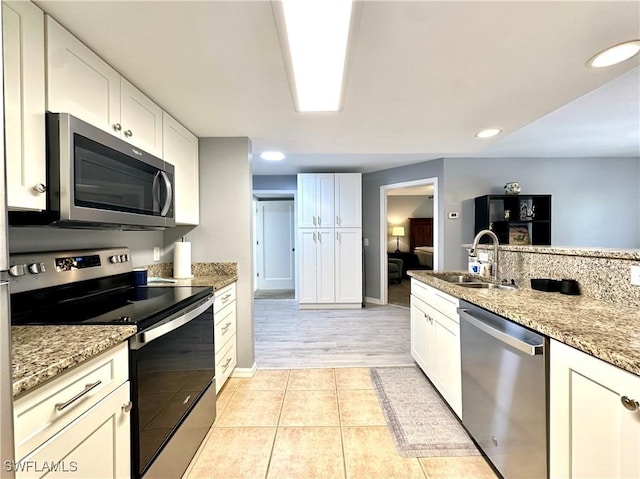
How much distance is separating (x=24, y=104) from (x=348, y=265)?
408 centimetres

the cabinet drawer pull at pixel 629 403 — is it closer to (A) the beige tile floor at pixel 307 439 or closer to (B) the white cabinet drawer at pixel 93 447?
(A) the beige tile floor at pixel 307 439

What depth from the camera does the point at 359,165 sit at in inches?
182

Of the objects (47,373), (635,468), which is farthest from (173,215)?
(635,468)

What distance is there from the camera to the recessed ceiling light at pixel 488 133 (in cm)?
245

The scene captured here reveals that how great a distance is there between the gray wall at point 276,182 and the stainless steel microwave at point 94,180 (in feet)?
11.2

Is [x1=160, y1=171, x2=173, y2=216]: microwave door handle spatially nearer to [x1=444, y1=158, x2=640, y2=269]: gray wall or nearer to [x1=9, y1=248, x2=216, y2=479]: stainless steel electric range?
[x1=9, y1=248, x2=216, y2=479]: stainless steel electric range

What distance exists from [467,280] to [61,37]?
9.70 feet

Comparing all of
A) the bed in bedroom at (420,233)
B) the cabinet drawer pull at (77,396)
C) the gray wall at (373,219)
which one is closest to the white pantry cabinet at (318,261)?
the gray wall at (373,219)

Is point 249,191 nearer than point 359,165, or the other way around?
point 249,191

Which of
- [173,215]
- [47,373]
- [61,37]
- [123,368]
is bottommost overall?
[123,368]

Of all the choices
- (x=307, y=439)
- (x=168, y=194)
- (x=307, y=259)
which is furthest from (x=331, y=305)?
(x=168, y=194)

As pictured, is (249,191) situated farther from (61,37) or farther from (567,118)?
(567,118)

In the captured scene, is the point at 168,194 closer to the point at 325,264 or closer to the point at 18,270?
the point at 18,270

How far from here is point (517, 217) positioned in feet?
12.8
